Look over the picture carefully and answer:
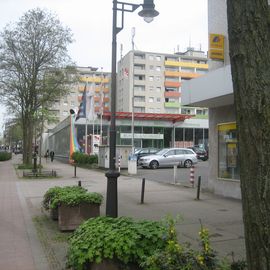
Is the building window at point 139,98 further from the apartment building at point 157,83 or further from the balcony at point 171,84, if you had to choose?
the balcony at point 171,84

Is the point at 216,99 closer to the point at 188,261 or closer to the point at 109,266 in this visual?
the point at 109,266

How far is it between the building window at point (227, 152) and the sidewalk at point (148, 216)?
38.0 inches

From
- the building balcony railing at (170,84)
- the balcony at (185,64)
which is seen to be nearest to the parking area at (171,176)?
the building balcony railing at (170,84)

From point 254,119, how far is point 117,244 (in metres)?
2.51

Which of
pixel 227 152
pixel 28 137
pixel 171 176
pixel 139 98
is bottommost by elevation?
pixel 171 176

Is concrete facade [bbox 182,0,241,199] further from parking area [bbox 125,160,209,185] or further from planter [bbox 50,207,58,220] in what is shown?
planter [bbox 50,207,58,220]

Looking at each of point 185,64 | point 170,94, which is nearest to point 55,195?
point 170,94

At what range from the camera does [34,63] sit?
3441cm

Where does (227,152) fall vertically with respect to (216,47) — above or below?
below

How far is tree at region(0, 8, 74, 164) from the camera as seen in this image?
33.9m

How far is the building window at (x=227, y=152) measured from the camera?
14242mm

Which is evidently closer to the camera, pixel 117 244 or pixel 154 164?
pixel 117 244

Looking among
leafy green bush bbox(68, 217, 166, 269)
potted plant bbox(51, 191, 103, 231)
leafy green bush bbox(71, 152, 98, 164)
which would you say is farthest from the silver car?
leafy green bush bbox(68, 217, 166, 269)

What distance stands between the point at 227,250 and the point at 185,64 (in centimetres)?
10137
